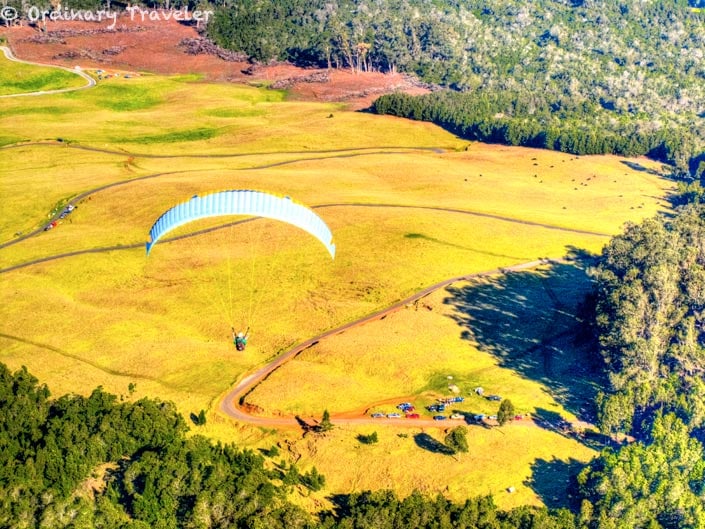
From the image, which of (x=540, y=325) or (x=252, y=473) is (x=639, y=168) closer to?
(x=540, y=325)

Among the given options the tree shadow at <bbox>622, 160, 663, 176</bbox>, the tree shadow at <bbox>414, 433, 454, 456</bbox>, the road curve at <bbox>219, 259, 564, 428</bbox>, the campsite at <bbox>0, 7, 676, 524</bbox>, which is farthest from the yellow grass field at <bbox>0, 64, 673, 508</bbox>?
the road curve at <bbox>219, 259, 564, 428</bbox>

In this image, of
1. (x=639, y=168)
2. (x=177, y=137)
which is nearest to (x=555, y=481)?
(x=639, y=168)

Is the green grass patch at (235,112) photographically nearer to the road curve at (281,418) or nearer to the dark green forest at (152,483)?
the road curve at (281,418)

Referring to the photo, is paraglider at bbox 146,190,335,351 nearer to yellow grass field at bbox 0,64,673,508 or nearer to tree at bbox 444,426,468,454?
yellow grass field at bbox 0,64,673,508

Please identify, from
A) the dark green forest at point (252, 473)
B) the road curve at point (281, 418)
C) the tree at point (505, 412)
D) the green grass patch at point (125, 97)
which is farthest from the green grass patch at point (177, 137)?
the tree at point (505, 412)

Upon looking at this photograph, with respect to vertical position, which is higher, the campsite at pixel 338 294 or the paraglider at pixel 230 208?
the paraglider at pixel 230 208

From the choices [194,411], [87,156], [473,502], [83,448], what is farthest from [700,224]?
[87,156]
